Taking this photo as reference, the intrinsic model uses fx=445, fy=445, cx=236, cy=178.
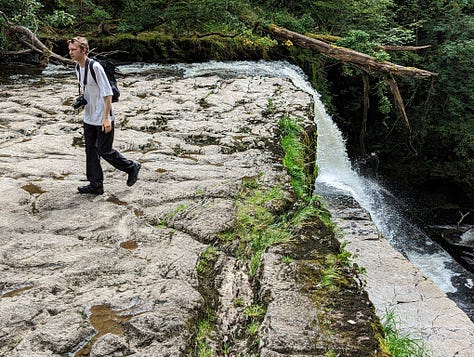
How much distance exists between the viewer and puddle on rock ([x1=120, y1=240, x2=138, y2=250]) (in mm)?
3735

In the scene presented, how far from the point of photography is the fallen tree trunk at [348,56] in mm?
9484

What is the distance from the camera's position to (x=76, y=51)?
13.0 ft

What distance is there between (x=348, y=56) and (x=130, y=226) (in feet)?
25.9

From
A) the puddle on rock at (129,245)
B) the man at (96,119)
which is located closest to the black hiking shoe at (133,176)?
the man at (96,119)

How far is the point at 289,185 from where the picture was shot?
5.02m

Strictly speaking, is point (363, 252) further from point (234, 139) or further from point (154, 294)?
point (154, 294)

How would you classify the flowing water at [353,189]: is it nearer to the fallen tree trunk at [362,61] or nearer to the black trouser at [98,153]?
the fallen tree trunk at [362,61]

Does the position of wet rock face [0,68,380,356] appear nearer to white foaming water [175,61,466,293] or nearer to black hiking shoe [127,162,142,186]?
black hiking shoe [127,162,142,186]

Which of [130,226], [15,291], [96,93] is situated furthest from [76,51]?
[15,291]

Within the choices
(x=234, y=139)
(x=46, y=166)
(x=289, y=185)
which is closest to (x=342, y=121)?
(x=234, y=139)

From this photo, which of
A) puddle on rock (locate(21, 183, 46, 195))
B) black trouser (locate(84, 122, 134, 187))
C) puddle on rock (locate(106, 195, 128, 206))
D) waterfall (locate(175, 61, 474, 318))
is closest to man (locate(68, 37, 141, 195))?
black trouser (locate(84, 122, 134, 187))

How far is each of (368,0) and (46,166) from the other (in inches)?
436

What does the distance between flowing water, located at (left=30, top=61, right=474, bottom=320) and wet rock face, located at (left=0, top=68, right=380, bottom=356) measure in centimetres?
164

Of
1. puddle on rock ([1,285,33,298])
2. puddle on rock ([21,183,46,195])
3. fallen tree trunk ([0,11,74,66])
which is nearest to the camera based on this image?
puddle on rock ([1,285,33,298])
